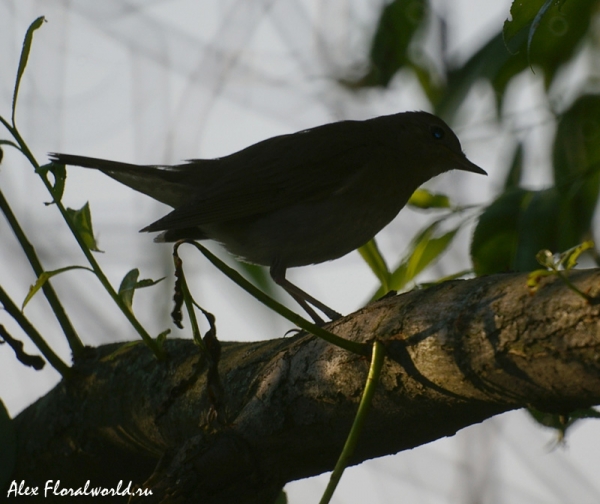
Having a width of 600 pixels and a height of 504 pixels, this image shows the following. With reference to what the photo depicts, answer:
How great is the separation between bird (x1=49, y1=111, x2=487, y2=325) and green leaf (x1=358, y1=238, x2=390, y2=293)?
46.6 inches

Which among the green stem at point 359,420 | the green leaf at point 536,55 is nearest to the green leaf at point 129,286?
the green stem at point 359,420

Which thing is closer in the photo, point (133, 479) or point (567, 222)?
point (567, 222)

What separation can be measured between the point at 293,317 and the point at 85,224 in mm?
1021

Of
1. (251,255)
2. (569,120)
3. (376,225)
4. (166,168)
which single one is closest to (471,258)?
(569,120)

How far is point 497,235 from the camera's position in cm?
297

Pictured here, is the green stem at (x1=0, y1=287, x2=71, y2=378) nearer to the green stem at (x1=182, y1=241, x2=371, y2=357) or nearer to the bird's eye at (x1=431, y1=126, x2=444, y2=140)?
the green stem at (x1=182, y1=241, x2=371, y2=357)

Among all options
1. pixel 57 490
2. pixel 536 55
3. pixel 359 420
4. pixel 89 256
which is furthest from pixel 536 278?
pixel 57 490

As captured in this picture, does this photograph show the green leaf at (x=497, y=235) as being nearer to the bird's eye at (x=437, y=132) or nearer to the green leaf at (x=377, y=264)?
the green leaf at (x=377, y=264)

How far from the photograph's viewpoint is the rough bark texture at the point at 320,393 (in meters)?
1.66

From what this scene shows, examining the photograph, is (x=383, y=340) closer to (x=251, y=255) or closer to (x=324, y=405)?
(x=324, y=405)

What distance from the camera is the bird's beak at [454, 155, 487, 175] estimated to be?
17.0 ft

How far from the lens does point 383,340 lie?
2109mm

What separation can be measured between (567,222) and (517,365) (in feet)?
4.36

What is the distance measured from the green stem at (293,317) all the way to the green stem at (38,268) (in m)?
1.00
